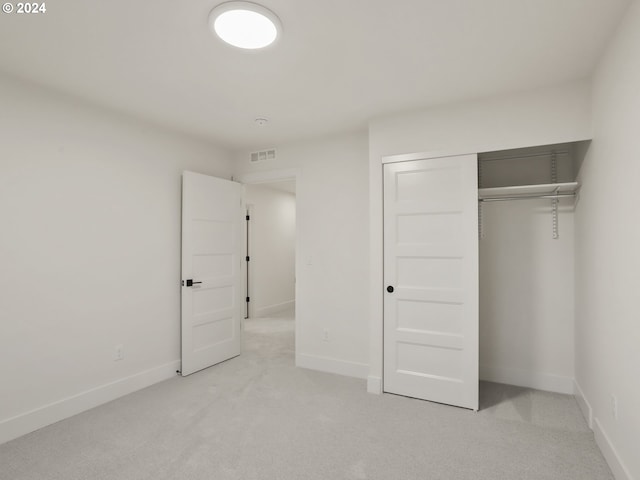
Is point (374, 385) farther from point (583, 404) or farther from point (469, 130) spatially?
point (469, 130)

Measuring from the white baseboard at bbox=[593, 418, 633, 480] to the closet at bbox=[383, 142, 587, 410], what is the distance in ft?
2.52

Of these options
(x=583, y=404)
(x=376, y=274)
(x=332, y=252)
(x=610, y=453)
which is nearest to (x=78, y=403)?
(x=332, y=252)

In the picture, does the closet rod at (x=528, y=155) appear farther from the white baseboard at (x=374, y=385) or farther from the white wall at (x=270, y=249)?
the white wall at (x=270, y=249)

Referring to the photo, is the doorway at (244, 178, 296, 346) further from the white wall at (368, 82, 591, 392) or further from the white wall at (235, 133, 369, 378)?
the white wall at (368, 82, 591, 392)

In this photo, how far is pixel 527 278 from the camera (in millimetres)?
3242

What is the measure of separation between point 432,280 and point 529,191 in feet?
3.80

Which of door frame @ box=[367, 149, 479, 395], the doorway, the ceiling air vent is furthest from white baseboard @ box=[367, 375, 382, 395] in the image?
the doorway

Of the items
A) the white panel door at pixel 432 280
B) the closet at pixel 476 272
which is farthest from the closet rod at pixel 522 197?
the white panel door at pixel 432 280

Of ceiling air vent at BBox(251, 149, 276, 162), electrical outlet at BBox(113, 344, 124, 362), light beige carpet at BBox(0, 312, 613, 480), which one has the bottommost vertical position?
light beige carpet at BBox(0, 312, 613, 480)

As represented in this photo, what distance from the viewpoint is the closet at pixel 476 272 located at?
9.45 feet

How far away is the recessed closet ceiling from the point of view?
180 centimetres

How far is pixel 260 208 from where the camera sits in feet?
22.1

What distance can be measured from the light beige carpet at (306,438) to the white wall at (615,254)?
33 cm

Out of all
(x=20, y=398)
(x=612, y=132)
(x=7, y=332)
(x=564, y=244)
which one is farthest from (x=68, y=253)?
(x=564, y=244)
